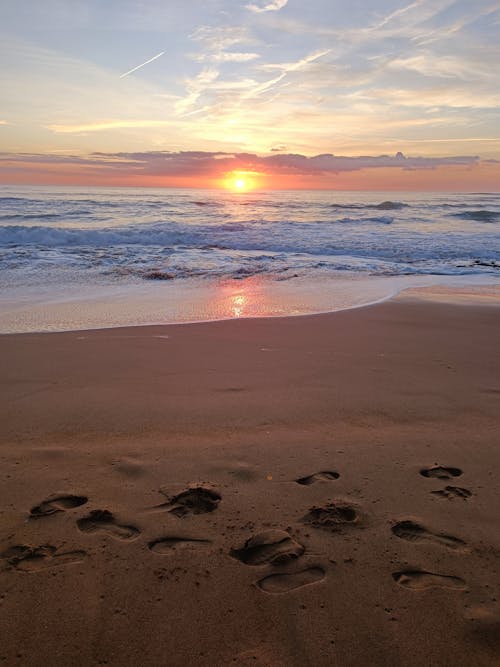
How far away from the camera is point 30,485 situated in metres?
2.85

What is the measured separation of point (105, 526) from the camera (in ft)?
8.23

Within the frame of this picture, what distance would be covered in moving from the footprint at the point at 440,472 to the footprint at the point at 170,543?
4.78 ft

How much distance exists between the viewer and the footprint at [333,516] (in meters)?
2.53

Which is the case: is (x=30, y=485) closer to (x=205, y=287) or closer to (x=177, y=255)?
(x=205, y=287)

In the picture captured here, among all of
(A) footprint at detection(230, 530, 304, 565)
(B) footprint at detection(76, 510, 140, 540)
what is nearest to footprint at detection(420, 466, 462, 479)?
(A) footprint at detection(230, 530, 304, 565)

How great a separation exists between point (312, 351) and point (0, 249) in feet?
44.4

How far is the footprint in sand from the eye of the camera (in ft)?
7.29

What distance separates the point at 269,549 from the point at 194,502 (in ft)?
1.80

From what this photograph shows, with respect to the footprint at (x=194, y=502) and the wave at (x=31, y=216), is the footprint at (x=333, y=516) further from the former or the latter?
the wave at (x=31, y=216)

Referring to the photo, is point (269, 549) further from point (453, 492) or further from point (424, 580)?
point (453, 492)

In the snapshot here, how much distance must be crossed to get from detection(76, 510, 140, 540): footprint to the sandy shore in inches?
0.4

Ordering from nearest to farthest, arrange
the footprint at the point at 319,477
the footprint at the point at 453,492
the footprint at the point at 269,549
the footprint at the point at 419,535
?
the footprint at the point at 269,549
the footprint at the point at 419,535
the footprint at the point at 453,492
the footprint at the point at 319,477

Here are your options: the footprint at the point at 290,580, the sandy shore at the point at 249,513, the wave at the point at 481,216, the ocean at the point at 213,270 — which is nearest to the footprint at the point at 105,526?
the sandy shore at the point at 249,513

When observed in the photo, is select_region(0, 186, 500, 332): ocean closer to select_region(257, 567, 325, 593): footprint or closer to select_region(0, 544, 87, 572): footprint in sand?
select_region(0, 544, 87, 572): footprint in sand
